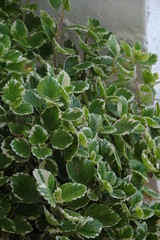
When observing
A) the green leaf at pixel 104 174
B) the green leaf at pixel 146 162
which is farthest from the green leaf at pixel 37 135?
the green leaf at pixel 146 162

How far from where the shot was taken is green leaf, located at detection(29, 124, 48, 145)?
602 mm

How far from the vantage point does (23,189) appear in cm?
61

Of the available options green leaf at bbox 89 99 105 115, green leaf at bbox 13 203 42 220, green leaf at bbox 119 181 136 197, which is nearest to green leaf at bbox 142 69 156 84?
green leaf at bbox 89 99 105 115

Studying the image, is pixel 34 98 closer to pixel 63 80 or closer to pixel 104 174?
pixel 63 80

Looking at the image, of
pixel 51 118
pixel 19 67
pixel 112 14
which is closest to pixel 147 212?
pixel 51 118

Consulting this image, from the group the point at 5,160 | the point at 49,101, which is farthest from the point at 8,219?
the point at 49,101

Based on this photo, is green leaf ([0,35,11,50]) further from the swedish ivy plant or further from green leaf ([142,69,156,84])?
green leaf ([142,69,156,84])

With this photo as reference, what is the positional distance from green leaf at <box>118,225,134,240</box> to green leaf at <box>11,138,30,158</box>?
0.21 m

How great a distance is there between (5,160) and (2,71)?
0.17 metres

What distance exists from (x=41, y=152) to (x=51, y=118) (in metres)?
0.06

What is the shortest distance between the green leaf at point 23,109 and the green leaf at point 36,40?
9.1 inches

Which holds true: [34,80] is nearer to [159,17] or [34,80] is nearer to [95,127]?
[95,127]

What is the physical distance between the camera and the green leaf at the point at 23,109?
0.61 meters

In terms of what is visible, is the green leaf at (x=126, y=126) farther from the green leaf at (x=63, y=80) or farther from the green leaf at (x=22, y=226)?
the green leaf at (x=22, y=226)
